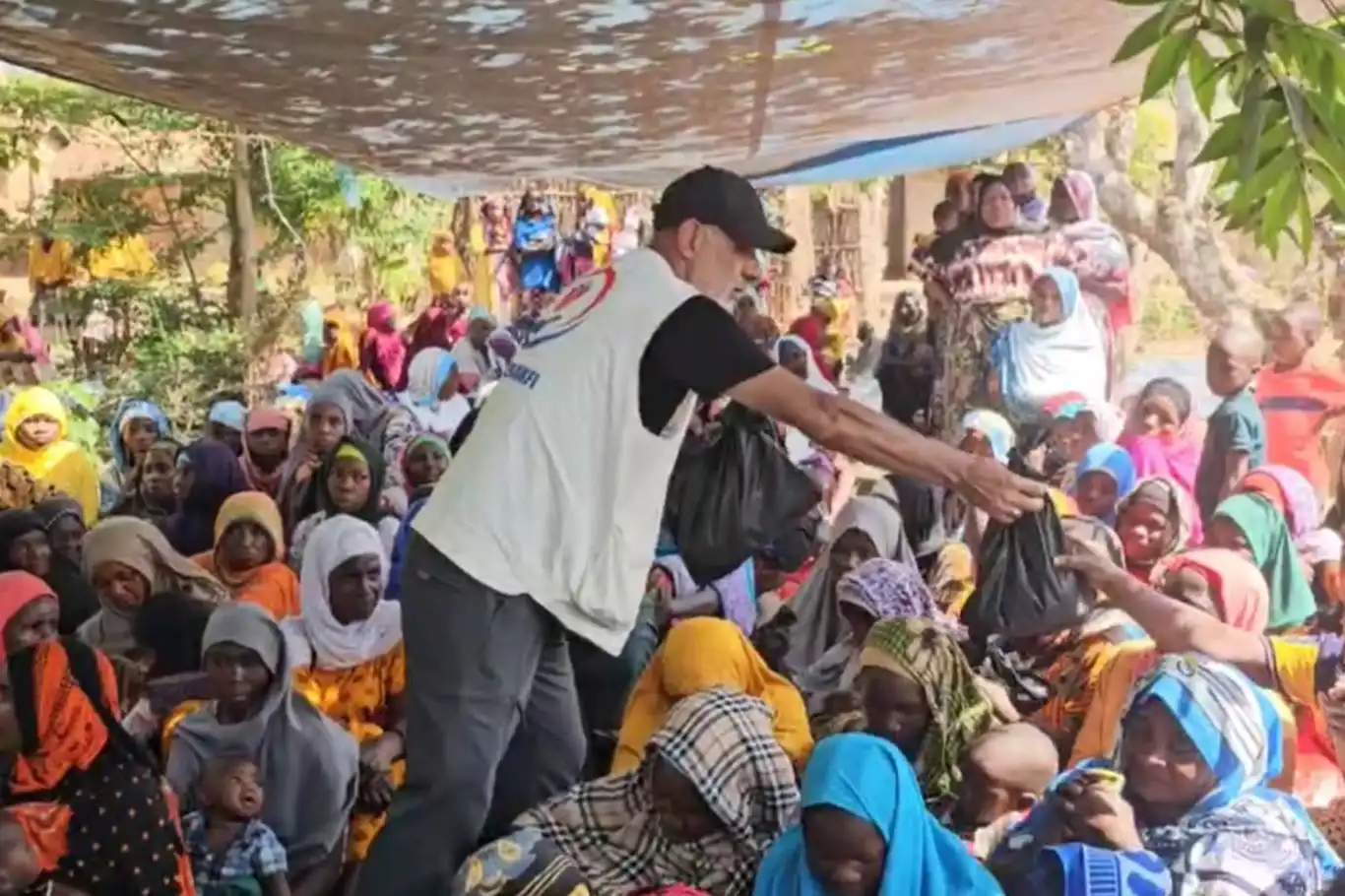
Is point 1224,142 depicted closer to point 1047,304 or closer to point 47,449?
point 1047,304

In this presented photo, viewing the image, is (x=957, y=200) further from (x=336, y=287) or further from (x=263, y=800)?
(x=336, y=287)

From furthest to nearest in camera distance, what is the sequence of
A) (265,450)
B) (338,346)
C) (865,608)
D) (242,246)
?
(242,246) → (338,346) → (265,450) → (865,608)

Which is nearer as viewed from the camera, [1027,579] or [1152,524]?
[1027,579]

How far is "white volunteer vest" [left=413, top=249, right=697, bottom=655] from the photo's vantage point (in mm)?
2262

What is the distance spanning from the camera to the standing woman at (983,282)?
498cm

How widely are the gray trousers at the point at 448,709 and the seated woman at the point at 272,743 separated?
3.82ft

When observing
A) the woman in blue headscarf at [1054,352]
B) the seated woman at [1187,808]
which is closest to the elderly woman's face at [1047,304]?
the woman in blue headscarf at [1054,352]

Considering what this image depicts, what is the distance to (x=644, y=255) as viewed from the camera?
2.31 metres

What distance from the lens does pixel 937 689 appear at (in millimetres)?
2980

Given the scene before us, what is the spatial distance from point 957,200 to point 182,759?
3.09 metres

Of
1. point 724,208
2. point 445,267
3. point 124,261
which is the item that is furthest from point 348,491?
point 124,261

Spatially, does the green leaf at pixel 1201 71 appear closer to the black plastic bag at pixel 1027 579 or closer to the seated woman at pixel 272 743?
the black plastic bag at pixel 1027 579

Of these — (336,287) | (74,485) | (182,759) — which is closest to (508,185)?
(74,485)

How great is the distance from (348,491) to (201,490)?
0.71 meters
